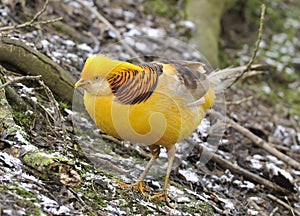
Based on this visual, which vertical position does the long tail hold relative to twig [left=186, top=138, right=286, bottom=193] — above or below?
above

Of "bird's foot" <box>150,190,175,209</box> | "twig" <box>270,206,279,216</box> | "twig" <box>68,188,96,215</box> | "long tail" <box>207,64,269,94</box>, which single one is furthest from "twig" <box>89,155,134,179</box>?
"twig" <box>270,206,279,216</box>

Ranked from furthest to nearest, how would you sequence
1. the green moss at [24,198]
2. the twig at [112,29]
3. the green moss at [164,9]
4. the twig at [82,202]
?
1. the green moss at [164,9]
2. the twig at [112,29]
3. the twig at [82,202]
4. the green moss at [24,198]

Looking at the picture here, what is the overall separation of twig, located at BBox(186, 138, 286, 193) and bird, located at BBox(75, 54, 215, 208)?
3.83ft

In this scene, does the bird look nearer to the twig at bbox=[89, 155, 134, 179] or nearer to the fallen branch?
the twig at bbox=[89, 155, 134, 179]

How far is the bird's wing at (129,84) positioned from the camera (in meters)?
3.47

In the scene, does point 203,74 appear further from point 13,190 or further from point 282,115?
point 282,115

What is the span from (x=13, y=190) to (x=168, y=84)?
4.75 ft

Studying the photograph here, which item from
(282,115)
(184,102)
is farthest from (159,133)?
(282,115)

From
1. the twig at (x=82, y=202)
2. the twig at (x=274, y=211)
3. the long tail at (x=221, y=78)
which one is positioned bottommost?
the twig at (x=274, y=211)

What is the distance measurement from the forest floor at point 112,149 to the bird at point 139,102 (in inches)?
15.9

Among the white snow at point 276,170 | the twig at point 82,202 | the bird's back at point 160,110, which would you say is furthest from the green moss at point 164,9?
the twig at point 82,202

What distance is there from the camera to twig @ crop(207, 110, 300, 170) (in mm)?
5531

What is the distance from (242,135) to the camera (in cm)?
597

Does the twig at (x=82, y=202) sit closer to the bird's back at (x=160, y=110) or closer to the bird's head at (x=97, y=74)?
the bird's back at (x=160, y=110)
